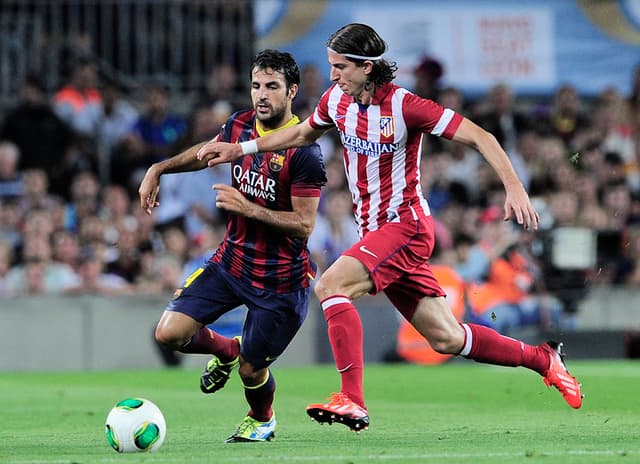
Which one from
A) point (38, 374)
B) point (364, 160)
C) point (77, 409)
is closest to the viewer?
point (364, 160)

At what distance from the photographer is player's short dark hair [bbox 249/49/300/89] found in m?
8.20

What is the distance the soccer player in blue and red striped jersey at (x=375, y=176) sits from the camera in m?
7.67

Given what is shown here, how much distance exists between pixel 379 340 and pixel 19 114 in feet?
17.4

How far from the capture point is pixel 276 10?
1781cm

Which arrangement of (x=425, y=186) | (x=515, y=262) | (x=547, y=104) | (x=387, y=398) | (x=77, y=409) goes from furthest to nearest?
(x=547, y=104) < (x=425, y=186) < (x=515, y=262) < (x=387, y=398) < (x=77, y=409)

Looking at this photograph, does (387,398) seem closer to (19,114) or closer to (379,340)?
(379,340)

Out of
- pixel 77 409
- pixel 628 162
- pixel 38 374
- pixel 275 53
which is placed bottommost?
pixel 38 374

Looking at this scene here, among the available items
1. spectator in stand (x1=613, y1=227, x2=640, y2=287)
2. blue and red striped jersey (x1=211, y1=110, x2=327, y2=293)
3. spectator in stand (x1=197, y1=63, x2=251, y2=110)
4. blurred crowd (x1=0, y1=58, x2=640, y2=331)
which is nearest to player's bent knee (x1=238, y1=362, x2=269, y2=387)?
blue and red striped jersey (x1=211, y1=110, x2=327, y2=293)

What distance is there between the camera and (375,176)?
8031mm

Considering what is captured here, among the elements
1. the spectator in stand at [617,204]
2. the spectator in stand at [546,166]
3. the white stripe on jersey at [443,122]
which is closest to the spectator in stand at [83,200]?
the spectator in stand at [546,166]

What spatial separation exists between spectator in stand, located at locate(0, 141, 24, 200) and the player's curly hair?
947 centimetres

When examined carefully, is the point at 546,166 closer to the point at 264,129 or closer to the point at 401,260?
the point at 264,129

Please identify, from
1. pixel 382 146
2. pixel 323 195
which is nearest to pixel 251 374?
pixel 382 146

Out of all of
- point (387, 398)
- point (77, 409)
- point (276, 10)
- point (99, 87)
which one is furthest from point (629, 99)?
point (77, 409)
